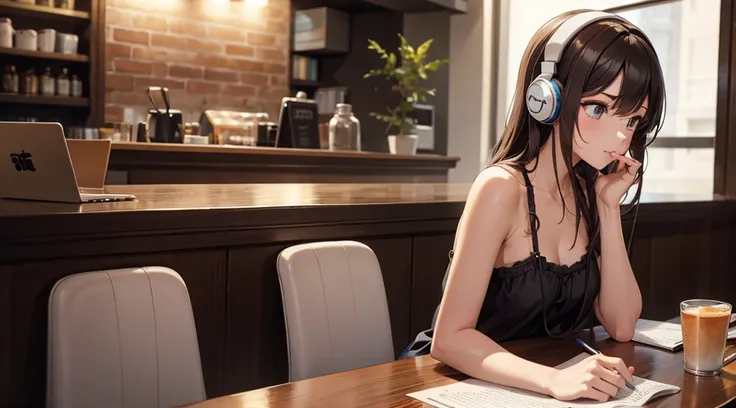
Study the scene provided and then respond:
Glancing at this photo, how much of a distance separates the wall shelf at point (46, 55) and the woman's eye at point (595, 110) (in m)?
4.05

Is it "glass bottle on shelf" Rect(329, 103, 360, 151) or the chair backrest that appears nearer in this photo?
the chair backrest

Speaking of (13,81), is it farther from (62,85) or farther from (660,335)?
(660,335)

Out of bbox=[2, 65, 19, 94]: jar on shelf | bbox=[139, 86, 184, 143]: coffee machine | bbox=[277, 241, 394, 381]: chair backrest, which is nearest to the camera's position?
bbox=[277, 241, 394, 381]: chair backrest

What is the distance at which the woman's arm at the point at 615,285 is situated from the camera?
1.38 meters

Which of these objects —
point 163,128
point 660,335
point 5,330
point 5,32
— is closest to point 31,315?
point 5,330

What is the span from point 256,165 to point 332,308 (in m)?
Answer: 2.51

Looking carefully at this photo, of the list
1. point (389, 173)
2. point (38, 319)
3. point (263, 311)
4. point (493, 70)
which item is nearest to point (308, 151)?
point (389, 173)

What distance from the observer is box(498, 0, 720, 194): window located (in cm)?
405

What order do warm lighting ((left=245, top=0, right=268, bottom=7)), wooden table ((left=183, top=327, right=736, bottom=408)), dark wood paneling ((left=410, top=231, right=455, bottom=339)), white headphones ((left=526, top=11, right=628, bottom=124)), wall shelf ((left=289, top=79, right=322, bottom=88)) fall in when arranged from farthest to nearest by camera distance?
1. wall shelf ((left=289, top=79, right=322, bottom=88))
2. warm lighting ((left=245, top=0, right=268, bottom=7))
3. dark wood paneling ((left=410, top=231, right=455, bottom=339))
4. white headphones ((left=526, top=11, right=628, bottom=124))
5. wooden table ((left=183, top=327, right=736, bottom=408))

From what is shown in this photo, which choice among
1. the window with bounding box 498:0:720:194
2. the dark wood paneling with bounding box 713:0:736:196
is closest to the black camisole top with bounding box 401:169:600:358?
the dark wood paneling with bounding box 713:0:736:196

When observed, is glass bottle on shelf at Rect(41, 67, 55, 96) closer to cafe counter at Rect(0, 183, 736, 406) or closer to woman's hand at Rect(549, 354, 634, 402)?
cafe counter at Rect(0, 183, 736, 406)

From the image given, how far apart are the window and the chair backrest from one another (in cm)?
294

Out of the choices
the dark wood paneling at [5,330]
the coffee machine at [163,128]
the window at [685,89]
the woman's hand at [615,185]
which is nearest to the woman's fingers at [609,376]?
the woman's hand at [615,185]

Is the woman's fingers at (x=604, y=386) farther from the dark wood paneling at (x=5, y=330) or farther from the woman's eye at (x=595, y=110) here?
the dark wood paneling at (x=5, y=330)
